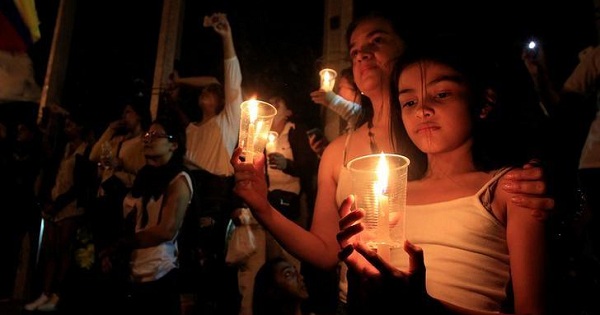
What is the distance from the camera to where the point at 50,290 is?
5895 millimetres

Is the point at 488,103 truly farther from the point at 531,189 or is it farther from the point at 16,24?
the point at 16,24

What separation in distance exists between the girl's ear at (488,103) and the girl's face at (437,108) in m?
0.10

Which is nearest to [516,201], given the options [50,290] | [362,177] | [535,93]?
[362,177]

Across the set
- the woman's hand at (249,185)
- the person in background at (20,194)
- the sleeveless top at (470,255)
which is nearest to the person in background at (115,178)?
the person in background at (20,194)

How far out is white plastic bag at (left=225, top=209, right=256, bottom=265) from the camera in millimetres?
4234

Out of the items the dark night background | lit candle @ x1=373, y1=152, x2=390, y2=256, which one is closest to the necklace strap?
the dark night background

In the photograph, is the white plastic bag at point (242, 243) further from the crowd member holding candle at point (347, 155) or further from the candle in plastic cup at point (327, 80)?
the crowd member holding candle at point (347, 155)

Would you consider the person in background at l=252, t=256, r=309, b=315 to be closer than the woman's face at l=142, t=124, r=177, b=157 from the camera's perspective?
Yes

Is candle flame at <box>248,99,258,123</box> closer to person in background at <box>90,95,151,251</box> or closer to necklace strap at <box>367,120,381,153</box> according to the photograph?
necklace strap at <box>367,120,381,153</box>

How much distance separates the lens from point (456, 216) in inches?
58.9

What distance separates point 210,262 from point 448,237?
3684 mm

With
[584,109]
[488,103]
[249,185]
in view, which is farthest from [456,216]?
[584,109]

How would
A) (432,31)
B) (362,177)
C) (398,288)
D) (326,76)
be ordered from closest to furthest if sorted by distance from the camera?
1. (398,288)
2. (362,177)
3. (432,31)
4. (326,76)

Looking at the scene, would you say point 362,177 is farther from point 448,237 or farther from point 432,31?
point 432,31
